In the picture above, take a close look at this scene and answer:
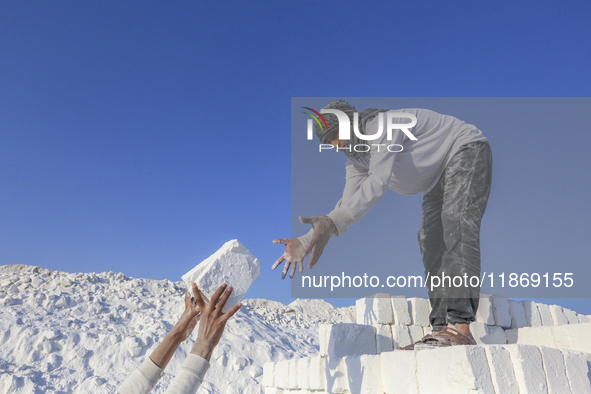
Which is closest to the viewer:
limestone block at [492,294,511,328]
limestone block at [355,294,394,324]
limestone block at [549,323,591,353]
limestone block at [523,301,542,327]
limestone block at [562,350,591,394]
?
limestone block at [562,350,591,394]

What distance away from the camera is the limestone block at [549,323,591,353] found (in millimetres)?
3420

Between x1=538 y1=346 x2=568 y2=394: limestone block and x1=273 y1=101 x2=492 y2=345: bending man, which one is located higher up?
x1=273 y1=101 x2=492 y2=345: bending man

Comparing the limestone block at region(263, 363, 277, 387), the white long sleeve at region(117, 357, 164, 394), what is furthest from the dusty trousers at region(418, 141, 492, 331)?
the limestone block at region(263, 363, 277, 387)

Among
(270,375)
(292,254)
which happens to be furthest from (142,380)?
(270,375)

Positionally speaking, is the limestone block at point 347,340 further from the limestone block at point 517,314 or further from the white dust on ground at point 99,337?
the limestone block at point 517,314

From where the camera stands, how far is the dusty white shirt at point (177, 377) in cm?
176

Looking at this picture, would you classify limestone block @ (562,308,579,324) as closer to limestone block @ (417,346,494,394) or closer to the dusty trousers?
the dusty trousers

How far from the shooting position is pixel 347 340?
363 cm

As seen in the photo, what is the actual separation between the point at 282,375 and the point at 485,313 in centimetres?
239

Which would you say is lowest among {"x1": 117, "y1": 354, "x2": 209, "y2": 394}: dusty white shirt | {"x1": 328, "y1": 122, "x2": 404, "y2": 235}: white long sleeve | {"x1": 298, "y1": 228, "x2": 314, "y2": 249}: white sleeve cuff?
{"x1": 117, "y1": 354, "x2": 209, "y2": 394}: dusty white shirt

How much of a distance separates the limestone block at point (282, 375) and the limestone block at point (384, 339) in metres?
1.06

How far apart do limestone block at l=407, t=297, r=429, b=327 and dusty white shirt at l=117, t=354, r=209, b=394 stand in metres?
2.88

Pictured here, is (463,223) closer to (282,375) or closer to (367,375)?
(367,375)

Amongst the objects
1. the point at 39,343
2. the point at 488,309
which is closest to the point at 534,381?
the point at 488,309
